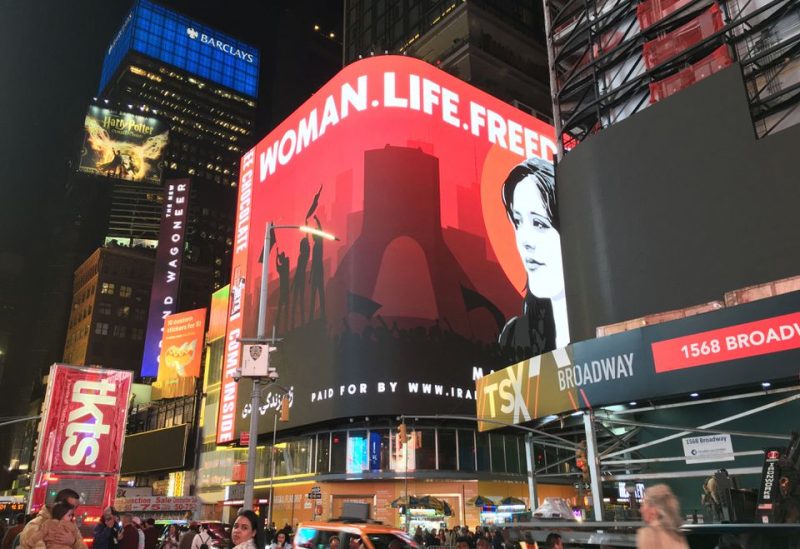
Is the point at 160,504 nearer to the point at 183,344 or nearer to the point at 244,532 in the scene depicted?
the point at 183,344

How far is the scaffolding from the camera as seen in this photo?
24.9 metres

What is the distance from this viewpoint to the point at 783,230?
20.9 m

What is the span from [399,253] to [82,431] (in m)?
26.7

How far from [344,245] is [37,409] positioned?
4710 inches

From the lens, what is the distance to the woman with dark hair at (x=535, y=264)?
47969 millimetres

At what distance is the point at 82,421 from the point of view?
67.7 ft

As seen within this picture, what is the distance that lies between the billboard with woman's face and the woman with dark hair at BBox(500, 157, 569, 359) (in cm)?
11

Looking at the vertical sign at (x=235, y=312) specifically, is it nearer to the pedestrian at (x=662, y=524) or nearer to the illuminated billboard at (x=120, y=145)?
the pedestrian at (x=662, y=524)

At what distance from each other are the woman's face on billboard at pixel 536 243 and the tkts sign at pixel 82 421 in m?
34.6

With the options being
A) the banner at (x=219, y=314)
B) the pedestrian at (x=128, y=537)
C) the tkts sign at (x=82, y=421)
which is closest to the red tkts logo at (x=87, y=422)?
the tkts sign at (x=82, y=421)

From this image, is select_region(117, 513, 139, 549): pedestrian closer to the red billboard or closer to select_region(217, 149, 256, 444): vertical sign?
the red billboard

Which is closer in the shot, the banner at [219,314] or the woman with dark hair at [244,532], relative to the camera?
the woman with dark hair at [244,532]

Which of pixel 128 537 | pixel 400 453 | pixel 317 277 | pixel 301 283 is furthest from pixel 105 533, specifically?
pixel 301 283

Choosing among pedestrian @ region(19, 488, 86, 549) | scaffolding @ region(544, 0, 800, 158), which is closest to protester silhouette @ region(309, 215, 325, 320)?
scaffolding @ region(544, 0, 800, 158)
